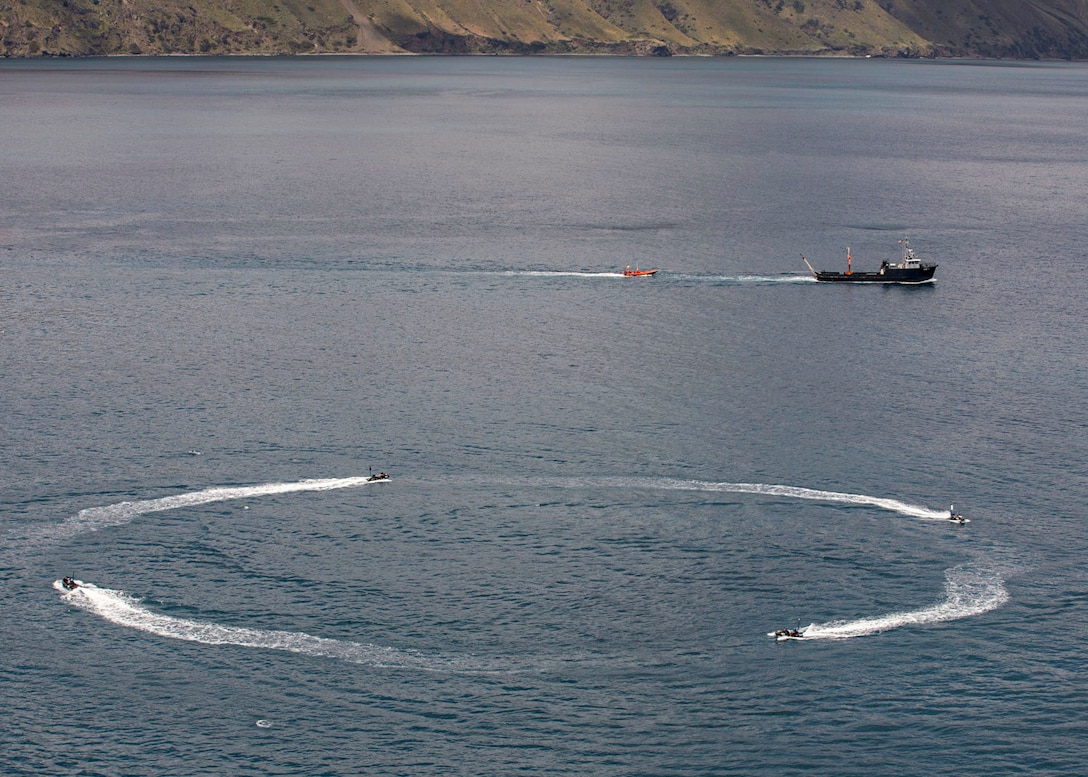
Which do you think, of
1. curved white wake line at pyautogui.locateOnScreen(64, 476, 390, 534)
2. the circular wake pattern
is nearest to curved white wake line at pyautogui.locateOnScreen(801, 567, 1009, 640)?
the circular wake pattern

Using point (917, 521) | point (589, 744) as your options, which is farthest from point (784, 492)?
point (589, 744)

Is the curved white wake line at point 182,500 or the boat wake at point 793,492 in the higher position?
the boat wake at point 793,492

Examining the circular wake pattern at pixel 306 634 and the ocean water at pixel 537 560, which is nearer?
the ocean water at pixel 537 560

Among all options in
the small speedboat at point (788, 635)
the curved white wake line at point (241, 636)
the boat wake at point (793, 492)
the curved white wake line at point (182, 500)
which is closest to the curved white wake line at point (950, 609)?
the small speedboat at point (788, 635)

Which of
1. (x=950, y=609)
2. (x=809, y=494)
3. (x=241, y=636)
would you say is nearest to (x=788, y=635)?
(x=950, y=609)

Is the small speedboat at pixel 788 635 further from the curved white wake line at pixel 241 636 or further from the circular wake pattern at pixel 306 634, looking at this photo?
the curved white wake line at pixel 241 636

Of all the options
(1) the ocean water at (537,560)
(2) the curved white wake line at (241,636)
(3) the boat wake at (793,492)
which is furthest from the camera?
(3) the boat wake at (793,492)

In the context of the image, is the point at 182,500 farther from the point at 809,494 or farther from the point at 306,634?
the point at 809,494
